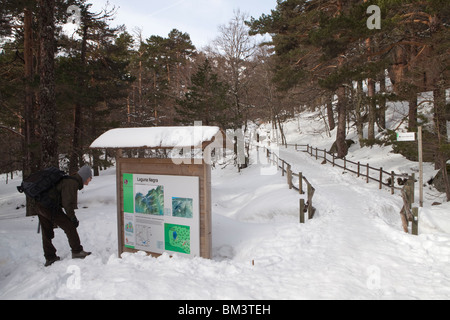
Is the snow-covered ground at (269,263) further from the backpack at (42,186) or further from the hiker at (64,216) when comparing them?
the backpack at (42,186)

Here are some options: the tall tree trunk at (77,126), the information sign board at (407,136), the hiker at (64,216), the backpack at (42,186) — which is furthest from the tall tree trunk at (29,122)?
the information sign board at (407,136)

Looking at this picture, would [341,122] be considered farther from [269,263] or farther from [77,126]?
[77,126]

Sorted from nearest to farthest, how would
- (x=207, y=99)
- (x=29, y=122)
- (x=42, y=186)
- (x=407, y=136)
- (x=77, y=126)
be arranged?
(x=42, y=186) < (x=407, y=136) < (x=29, y=122) < (x=77, y=126) < (x=207, y=99)

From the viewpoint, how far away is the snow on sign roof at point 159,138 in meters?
4.64

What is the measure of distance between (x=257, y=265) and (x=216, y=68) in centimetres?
1960

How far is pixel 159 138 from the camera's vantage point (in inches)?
193

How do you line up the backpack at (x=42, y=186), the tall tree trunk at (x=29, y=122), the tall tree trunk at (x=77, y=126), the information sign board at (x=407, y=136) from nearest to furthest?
the backpack at (x=42, y=186) → the information sign board at (x=407, y=136) → the tall tree trunk at (x=29, y=122) → the tall tree trunk at (x=77, y=126)

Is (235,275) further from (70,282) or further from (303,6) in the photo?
(303,6)

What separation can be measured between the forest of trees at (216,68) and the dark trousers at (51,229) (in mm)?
3512

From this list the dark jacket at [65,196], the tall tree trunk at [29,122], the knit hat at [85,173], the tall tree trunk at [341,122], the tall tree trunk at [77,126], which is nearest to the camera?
the dark jacket at [65,196]

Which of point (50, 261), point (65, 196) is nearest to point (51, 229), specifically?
point (50, 261)

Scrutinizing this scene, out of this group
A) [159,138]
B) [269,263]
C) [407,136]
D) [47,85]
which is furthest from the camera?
[407,136]

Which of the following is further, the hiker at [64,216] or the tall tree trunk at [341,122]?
the tall tree trunk at [341,122]

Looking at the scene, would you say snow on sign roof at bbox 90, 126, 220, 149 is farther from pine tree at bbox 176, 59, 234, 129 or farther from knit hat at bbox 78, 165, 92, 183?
pine tree at bbox 176, 59, 234, 129
